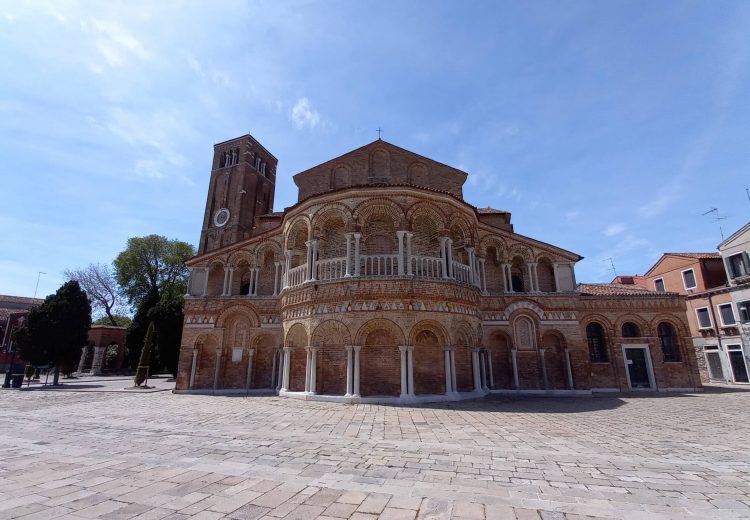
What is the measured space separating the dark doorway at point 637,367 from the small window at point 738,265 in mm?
12225

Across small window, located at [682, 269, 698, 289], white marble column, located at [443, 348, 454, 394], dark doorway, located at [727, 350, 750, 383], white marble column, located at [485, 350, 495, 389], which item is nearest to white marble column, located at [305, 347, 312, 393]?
white marble column, located at [443, 348, 454, 394]

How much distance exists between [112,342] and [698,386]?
4964 centimetres

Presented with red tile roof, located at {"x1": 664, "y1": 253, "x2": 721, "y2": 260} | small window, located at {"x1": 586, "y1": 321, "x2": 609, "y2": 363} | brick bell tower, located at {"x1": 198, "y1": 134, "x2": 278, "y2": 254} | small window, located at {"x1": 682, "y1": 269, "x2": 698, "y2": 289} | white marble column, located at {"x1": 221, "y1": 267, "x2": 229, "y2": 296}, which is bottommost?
small window, located at {"x1": 586, "y1": 321, "x2": 609, "y2": 363}

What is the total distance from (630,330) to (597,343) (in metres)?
2.02

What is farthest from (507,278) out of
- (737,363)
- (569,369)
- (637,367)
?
(737,363)

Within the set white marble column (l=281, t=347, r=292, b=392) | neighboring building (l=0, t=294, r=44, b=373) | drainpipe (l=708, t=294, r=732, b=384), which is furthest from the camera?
neighboring building (l=0, t=294, r=44, b=373)

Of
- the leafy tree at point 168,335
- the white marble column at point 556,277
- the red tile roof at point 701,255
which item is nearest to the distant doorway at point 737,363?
the red tile roof at point 701,255

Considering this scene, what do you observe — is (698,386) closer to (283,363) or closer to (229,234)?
(283,363)

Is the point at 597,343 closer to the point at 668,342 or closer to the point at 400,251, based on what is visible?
the point at 668,342

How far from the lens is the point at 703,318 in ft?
83.8

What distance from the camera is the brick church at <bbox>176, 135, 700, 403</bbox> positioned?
44.4 feet

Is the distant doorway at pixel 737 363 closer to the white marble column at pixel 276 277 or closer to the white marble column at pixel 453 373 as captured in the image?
the white marble column at pixel 453 373

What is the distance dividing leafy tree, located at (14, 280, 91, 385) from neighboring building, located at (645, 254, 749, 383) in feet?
140

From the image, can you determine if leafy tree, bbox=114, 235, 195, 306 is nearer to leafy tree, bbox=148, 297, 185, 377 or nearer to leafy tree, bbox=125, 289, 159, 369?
leafy tree, bbox=125, 289, 159, 369
